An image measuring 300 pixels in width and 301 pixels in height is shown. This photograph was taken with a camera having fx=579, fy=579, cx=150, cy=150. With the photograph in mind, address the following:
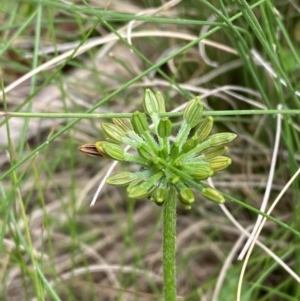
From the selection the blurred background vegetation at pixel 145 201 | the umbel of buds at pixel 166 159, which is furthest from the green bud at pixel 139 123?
the blurred background vegetation at pixel 145 201

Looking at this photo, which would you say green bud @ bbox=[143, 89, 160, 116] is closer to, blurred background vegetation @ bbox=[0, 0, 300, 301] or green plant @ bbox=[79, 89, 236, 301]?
green plant @ bbox=[79, 89, 236, 301]

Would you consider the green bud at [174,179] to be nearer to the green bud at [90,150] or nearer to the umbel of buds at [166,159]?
the umbel of buds at [166,159]

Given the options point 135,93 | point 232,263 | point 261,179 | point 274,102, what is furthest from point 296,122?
point 135,93

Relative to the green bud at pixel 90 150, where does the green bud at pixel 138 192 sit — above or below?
below

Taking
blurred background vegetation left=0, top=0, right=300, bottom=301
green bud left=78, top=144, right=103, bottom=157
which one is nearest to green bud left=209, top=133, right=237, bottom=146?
green bud left=78, top=144, right=103, bottom=157

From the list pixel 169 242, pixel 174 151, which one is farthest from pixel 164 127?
pixel 169 242
